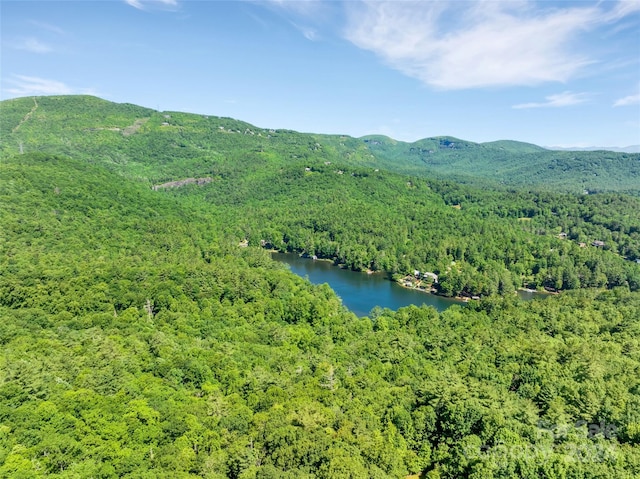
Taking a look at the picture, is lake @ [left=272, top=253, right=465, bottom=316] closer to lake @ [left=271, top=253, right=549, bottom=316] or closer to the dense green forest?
lake @ [left=271, top=253, right=549, bottom=316]

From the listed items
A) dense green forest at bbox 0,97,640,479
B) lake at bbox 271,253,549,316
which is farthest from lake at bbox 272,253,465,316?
dense green forest at bbox 0,97,640,479

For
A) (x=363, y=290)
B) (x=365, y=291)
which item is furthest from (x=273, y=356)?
(x=363, y=290)

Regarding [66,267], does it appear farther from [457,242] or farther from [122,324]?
[457,242]

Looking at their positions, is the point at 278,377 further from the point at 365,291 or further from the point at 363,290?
the point at 363,290

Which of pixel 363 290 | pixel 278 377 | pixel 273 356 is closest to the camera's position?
pixel 278 377

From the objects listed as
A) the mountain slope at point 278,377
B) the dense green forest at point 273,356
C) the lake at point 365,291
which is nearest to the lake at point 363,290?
the lake at point 365,291
